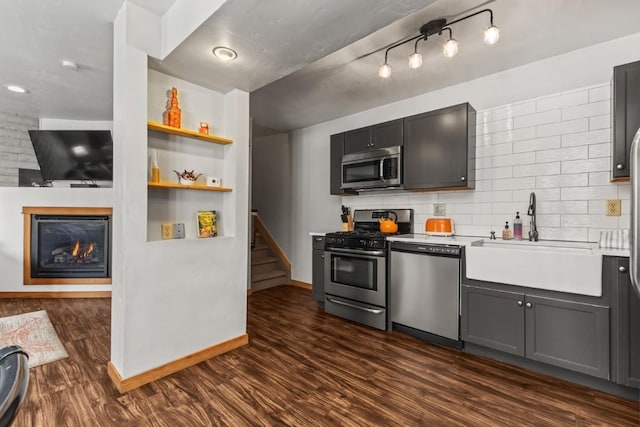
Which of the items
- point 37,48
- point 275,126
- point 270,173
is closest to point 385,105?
point 275,126

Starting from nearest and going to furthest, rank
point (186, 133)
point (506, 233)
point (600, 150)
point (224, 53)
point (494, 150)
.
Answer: point (224, 53) → point (186, 133) → point (600, 150) → point (506, 233) → point (494, 150)

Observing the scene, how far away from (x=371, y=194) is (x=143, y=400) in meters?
3.08

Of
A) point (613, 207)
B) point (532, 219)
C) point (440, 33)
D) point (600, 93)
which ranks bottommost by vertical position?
point (532, 219)

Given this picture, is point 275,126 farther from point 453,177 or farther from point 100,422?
point 100,422

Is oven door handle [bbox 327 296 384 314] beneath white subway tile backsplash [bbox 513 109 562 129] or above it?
beneath

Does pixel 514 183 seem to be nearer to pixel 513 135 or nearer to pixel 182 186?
pixel 513 135

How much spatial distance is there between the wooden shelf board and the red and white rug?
1.94 m

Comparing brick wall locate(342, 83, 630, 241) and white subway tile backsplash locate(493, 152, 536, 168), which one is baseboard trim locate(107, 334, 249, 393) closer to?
brick wall locate(342, 83, 630, 241)

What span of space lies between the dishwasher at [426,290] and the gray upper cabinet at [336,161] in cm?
126

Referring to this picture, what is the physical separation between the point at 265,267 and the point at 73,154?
123 inches

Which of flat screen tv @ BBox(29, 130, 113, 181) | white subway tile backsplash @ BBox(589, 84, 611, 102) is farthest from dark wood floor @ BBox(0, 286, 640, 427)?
flat screen tv @ BBox(29, 130, 113, 181)

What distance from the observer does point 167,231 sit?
2.31m

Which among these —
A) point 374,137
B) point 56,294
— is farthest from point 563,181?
point 56,294

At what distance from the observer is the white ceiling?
1.66m
